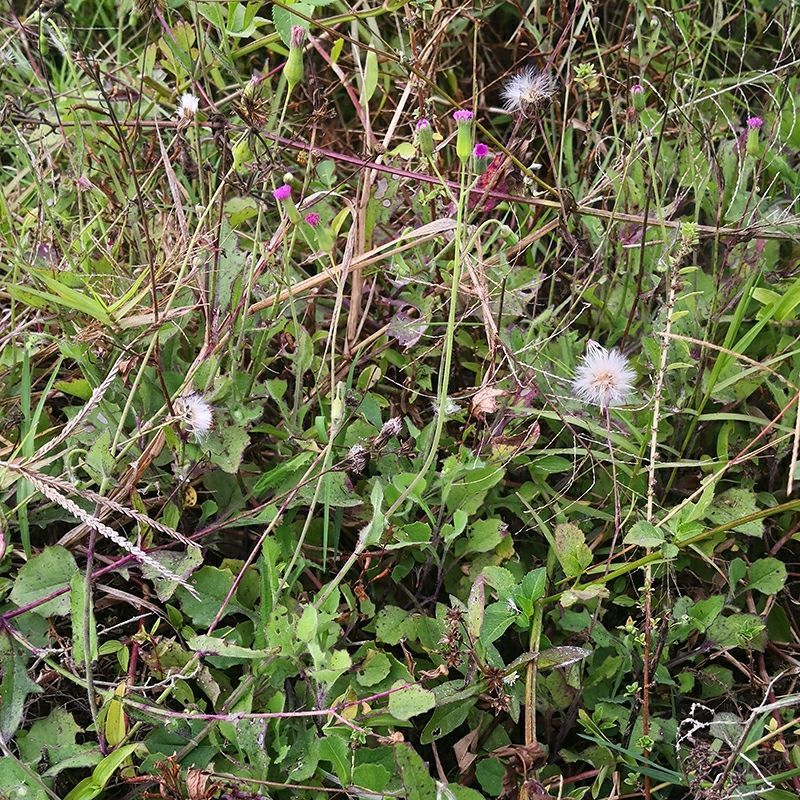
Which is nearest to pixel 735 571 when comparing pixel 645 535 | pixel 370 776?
pixel 645 535

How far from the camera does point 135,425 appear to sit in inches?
54.6

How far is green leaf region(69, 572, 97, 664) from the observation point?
113 cm

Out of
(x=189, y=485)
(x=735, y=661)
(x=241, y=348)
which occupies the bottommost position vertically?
(x=735, y=661)

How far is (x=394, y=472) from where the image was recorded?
4.44 ft

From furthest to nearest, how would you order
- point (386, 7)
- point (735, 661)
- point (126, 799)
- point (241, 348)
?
point (386, 7)
point (241, 348)
point (735, 661)
point (126, 799)

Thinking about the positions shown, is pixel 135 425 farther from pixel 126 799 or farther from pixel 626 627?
pixel 626 627

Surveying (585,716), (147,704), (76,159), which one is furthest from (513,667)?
(76,159)

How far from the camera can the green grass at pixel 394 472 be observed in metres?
1.15

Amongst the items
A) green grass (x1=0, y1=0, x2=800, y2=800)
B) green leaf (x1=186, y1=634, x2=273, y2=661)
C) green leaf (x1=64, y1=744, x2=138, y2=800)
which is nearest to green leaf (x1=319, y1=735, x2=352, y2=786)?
green grass (x1=0, y1=0, x2=800, y2=800)

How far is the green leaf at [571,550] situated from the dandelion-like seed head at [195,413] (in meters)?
0.51

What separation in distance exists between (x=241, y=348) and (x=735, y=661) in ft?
2.76

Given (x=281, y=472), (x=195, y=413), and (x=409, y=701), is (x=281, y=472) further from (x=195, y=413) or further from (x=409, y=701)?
(x=409, y=701)

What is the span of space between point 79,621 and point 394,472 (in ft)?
1.58

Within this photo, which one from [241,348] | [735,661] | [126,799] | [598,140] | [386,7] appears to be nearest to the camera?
[126,799]
